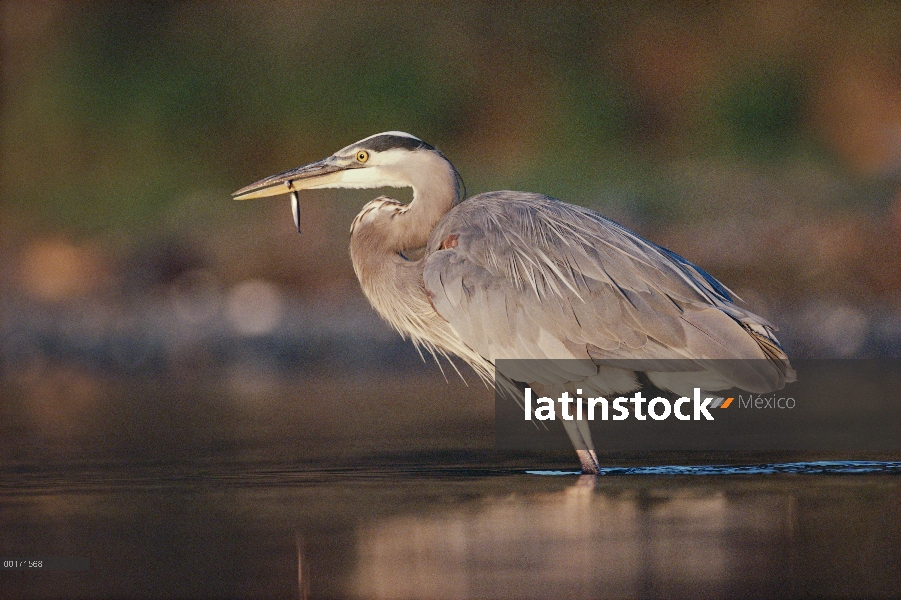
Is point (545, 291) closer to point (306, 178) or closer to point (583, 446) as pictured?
point (583, 446)

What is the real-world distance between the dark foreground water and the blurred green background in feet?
18.3

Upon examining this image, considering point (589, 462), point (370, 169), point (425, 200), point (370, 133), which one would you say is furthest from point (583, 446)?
point (370, 133)

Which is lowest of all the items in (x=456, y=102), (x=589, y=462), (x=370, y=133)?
(x=589, y=462)

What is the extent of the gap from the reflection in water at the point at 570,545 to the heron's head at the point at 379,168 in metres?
2.17

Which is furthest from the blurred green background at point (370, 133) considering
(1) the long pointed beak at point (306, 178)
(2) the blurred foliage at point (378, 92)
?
(1) the long pointed beak at point (306, 178)

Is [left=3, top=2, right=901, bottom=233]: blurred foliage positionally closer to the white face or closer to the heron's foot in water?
the white face

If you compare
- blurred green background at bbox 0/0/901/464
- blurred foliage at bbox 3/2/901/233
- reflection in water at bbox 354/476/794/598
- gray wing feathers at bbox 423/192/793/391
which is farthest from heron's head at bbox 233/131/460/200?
blurred foliage at bbox 3/2/901/233

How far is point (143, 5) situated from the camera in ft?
52.9

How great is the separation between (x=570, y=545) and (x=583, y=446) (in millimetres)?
1815

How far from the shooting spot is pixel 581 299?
6988mm

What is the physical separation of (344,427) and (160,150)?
7.42 metres

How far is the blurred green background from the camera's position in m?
13.2

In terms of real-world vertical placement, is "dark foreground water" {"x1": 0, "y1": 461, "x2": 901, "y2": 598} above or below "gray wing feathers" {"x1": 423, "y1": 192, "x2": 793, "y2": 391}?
below

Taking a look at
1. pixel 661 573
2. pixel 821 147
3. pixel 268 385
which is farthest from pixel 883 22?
pixel 661 573
